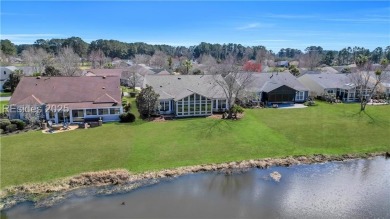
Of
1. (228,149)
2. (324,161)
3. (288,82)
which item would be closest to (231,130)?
(228,149)

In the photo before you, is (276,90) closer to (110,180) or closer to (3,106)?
(110,180)

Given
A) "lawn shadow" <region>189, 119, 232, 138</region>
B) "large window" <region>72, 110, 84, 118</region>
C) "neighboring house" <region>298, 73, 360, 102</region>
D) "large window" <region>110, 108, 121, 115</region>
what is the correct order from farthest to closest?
"neighboring house" <region>298, 73, 360, 102</region>, "large window" <region>110, 108, 121, 115</region>, "large window" <region>72, 110, 84, 118</region>, "lawn shadow" <region>189, 119, 232, 138</region>

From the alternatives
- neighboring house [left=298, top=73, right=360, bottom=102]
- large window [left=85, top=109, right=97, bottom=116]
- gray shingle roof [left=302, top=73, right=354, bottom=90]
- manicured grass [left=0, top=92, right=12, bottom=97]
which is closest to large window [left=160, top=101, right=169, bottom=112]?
large window [left=85, top=109, right=97, bottom=116]

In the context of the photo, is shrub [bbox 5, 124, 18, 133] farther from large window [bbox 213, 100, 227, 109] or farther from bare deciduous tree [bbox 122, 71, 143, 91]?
bare deciduous tree [bbox 122, 71, 143, 91]

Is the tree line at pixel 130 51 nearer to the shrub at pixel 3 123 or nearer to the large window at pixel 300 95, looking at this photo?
the large window at pixel 300 95

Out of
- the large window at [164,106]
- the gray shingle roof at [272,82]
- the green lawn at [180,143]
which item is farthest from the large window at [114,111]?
the gray shingle roof at [272,82]

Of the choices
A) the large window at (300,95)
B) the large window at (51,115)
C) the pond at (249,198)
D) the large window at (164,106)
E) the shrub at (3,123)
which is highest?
the large window at (300,95)

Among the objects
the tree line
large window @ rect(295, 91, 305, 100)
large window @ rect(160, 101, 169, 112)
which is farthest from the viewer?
the tree line
